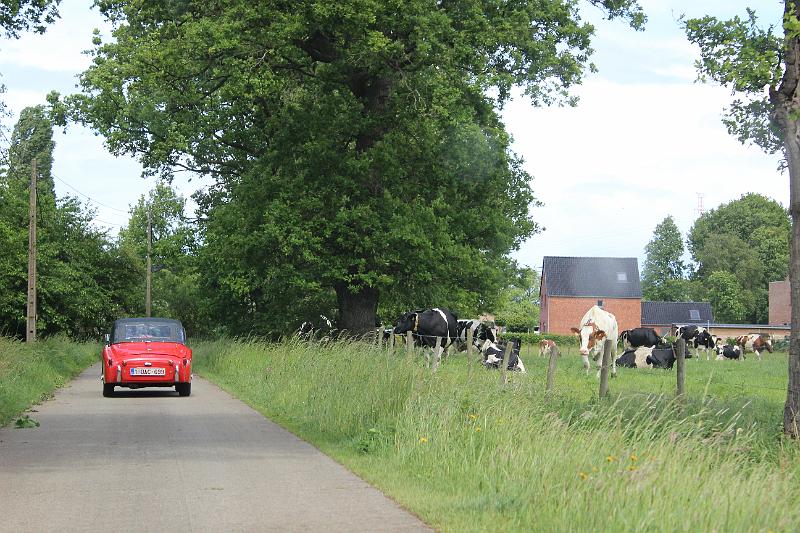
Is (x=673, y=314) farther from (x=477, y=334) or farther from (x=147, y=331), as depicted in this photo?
(x=147, y=331)

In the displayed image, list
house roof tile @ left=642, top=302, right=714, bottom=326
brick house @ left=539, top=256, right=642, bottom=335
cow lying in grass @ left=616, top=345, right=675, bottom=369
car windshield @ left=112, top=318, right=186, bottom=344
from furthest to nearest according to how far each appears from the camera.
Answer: house roof tile @ left=642, top=302, right=714, bottom=326
brick house @ left=539, top=256, right=642, bottom=335
cow lying in grass @ left=616, top=345, right=675, bottom=369
car windshield @ left=112, top=318, right=186, bottom=344

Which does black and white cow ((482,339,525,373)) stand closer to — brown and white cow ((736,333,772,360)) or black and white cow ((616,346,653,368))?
black and white cow ((616,346,653,368))

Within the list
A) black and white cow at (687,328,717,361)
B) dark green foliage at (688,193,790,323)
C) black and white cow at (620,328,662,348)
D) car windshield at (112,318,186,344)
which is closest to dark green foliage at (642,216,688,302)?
dark green foliage at (688,193,790,323)

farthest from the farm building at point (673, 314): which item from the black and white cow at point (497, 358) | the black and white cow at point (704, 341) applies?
the black and white cow at point (497, 358)

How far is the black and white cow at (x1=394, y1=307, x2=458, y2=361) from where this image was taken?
124 ft

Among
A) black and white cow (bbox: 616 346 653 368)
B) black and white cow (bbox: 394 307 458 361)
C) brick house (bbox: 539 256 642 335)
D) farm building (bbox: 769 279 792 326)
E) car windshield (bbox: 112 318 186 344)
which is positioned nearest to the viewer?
car windshield (bbox: 112 318 186 344)

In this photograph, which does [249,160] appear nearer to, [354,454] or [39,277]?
[39,277]

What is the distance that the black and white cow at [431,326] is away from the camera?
124 ft

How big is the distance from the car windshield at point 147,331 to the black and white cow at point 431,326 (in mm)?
12304

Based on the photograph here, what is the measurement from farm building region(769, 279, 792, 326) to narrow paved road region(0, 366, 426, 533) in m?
97.0

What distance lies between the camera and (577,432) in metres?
11.5

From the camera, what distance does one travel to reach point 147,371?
2450 centimetres

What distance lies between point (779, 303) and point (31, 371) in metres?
94.3

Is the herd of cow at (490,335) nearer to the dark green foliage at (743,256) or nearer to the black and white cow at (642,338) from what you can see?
the black and white cow at (642,338)
